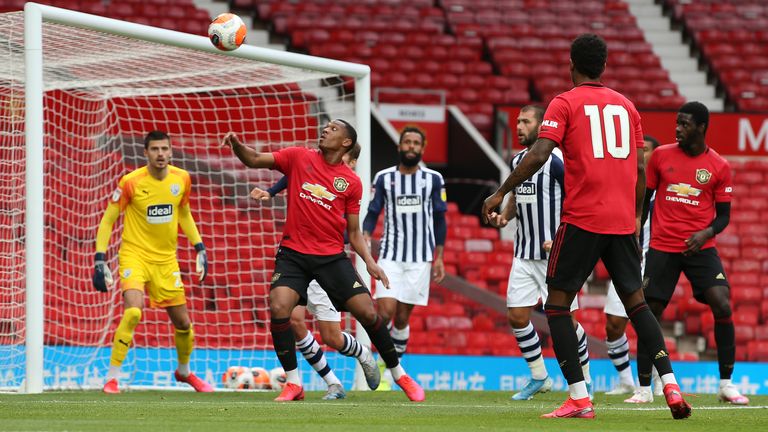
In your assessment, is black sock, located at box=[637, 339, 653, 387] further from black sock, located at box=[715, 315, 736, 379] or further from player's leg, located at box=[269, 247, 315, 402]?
player's leg, located at box=[269, 247, 315, 402]

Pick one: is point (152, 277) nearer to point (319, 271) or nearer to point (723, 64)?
point (319, 271)

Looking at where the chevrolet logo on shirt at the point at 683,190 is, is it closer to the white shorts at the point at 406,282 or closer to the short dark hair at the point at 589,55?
the short dark hair at the point at 589,55

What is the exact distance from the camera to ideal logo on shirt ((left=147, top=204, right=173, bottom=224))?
31.0 feet

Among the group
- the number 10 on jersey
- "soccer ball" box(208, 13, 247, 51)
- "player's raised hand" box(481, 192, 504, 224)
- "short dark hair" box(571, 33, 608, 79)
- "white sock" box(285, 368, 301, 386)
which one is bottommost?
"white sock" box(285, 368, 301, 386)

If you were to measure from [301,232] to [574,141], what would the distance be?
2376 millimetres

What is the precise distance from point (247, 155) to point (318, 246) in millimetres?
875

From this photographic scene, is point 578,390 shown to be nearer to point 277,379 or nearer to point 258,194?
Answer: point 258,194

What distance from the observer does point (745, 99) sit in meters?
19.8

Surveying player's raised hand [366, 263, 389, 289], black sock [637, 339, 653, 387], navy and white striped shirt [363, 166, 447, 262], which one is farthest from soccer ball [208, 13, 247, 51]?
black sock [637, 339, 653, 387]

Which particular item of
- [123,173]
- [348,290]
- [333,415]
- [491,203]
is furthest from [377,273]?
[123,173]

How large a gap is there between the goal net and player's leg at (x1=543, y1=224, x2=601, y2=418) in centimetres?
398

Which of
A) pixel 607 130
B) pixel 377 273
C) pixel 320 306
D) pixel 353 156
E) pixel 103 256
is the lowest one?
pixel 320 306

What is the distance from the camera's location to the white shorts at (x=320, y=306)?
9.03 m

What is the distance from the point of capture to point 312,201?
8078 mm
